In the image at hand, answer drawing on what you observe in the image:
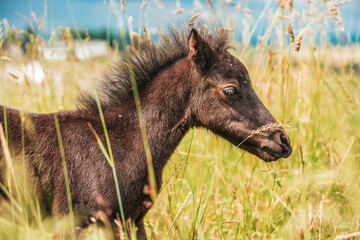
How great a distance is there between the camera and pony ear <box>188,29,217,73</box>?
2833 mm

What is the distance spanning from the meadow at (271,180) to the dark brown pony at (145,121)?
20cm

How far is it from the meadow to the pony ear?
24.9 inches

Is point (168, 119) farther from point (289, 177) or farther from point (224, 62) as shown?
point (289, 177)

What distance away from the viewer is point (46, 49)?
4.78 m

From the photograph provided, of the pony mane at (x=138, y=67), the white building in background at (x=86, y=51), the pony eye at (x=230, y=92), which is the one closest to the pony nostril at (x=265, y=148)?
the pony eye at (x=230, y=92)

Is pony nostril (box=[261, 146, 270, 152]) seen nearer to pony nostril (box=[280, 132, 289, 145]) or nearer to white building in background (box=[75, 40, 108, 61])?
pony nostril (box=[280, 132, 289, 145])

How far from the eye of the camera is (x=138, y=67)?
3109 mm

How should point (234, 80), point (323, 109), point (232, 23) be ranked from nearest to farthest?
point (234, 80)
point (232, 23)
point (323, 109)

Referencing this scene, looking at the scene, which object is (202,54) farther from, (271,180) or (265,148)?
(271,180)

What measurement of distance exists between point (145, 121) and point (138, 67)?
0.51 m

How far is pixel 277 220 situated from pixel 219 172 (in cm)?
84

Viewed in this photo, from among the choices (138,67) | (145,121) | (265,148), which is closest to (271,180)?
(265,148)

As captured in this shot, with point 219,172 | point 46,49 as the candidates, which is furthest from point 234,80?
point 46,49

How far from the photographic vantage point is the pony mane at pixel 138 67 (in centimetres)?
307
